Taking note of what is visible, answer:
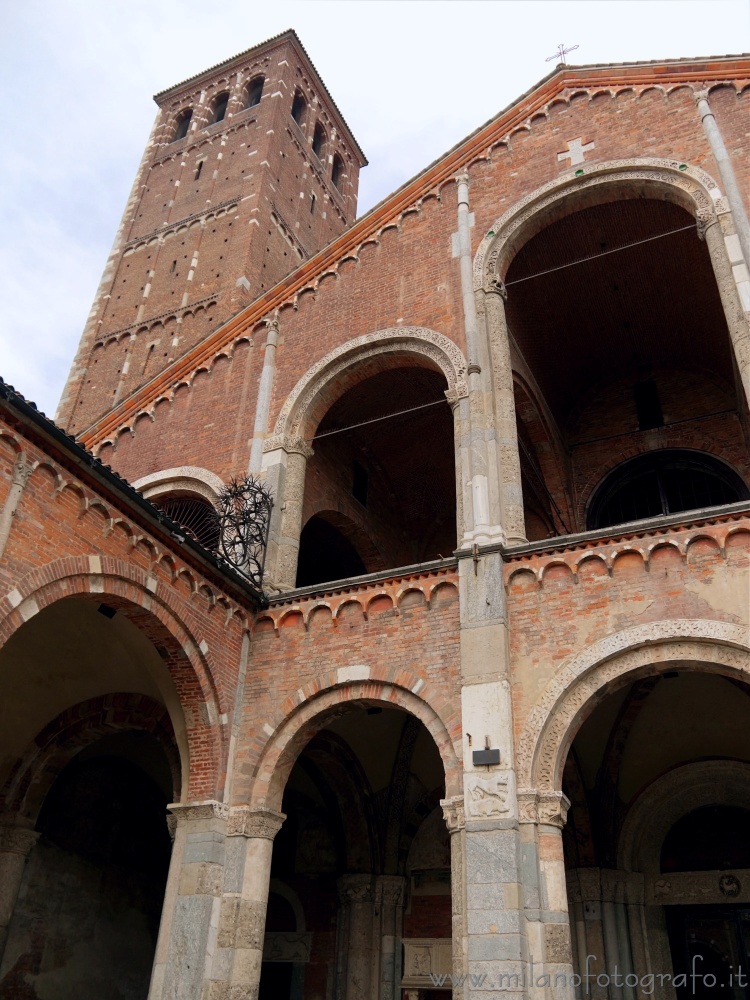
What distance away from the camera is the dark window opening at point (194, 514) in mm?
12516

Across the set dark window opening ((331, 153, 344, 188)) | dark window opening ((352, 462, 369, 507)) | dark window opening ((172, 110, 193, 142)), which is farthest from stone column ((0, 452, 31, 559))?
dark window opening ((331, 153, 344, 188))

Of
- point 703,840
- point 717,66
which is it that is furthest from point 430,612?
point 717,66

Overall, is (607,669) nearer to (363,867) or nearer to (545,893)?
(545,893)

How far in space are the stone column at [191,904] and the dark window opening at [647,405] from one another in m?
9.79

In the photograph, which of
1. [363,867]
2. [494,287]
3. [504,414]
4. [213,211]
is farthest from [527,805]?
[213,211]

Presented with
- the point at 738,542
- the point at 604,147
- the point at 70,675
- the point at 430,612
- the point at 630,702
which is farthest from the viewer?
the point at 604,147

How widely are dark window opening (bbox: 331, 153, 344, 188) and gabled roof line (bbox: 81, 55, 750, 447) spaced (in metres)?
16.9

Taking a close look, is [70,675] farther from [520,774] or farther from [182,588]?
[520,774]

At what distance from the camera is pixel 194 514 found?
13.0m

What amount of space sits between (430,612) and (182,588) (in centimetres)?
280

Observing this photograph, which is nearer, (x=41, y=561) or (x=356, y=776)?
(x=41, y=561)

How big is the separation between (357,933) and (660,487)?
8.47 metres

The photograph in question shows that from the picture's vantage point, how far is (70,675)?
10.8 meters

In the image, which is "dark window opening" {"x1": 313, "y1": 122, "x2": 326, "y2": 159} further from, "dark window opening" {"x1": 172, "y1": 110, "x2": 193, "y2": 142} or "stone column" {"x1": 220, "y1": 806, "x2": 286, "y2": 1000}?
"stone column" {"x1": 220, "y1": 806, "x2": 286, "y2": 1000}
